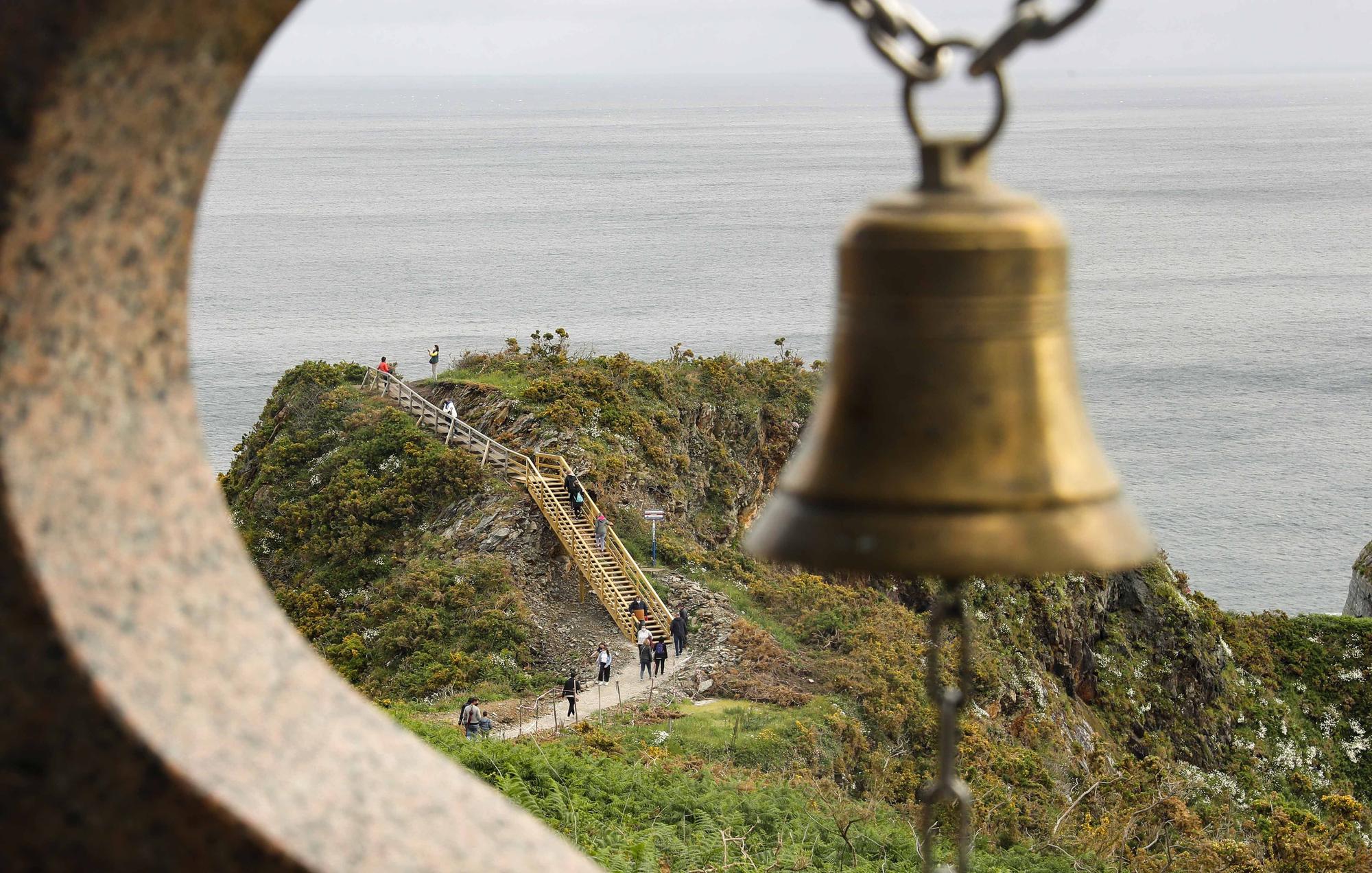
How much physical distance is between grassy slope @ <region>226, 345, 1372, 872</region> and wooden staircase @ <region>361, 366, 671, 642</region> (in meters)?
1.05

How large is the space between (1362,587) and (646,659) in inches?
1060

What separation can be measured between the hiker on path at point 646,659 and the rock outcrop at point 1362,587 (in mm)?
25647

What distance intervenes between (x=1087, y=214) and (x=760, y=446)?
10310cm

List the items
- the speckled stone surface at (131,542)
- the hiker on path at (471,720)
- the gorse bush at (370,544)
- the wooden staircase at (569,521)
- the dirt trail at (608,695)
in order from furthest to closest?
the wooden staircase at (569,521) < the gorse bush at (370,544) < the dirt trail at (608,695) < the hiker on path at (471,720) < the speckled stone surface at (131,542)

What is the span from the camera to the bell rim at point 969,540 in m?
3.09

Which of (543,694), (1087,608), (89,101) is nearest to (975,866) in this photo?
(543,694)

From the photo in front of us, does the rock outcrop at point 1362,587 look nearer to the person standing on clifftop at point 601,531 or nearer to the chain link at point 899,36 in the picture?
the person standing on clifftop at point 601,531

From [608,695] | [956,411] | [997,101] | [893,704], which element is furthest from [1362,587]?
[997,101]

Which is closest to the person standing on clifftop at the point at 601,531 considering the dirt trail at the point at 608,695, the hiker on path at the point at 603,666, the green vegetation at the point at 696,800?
the dirt trail at the point at 608,695

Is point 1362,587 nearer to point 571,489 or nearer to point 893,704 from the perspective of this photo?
point 893,704

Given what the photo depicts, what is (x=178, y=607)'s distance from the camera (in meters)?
3.12

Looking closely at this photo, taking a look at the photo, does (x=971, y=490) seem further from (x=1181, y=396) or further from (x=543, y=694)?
(x=1181, y=396)

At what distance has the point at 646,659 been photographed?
73.7 feet

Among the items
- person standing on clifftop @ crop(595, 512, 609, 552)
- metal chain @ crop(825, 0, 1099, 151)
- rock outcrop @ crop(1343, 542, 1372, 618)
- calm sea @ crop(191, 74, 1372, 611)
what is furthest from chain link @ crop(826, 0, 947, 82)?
rock outcrop @ crop(1343, 542, 1372, 618)
